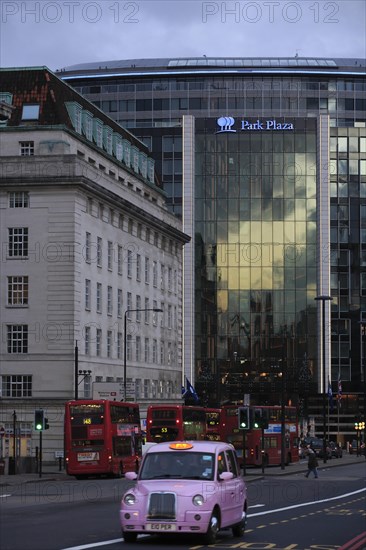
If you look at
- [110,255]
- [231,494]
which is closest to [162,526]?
[231,494]

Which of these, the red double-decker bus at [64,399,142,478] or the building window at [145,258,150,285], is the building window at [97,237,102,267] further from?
the red double-decker bus at [64,399,142,478]

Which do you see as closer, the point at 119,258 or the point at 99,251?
the point at 99,251

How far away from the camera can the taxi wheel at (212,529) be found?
68.9 feet

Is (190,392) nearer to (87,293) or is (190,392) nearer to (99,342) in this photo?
(99,342)

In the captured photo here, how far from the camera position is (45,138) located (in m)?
76.5

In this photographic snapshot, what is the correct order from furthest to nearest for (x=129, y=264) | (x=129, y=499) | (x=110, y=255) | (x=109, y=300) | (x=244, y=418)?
(x=129, y=264) → (x=110, y=255) → (x=109, y=300) → (x=244, y=418) → (x=129, y=499)

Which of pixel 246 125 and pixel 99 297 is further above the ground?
pixel 246 125

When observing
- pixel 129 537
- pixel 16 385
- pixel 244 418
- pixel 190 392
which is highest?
pixel 16 385

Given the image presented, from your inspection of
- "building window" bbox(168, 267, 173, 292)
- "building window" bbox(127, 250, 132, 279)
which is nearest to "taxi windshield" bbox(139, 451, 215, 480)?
"building window" bbox(127, 250, 132, 279)

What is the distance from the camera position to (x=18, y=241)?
75.9 metres

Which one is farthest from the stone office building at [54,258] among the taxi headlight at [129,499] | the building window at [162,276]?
the taxi headlight at [129,499]

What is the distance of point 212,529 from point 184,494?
0.92 meters

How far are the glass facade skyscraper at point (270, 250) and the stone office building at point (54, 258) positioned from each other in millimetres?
38802

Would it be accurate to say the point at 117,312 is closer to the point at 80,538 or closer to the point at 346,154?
the point at 346,154
